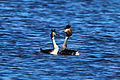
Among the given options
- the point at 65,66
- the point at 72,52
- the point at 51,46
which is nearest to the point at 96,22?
the point at 51,46

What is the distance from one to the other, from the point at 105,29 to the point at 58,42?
4425 millimetres

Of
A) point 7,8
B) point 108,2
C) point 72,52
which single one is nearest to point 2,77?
point 72,52

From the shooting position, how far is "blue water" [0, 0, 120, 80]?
22.0 m

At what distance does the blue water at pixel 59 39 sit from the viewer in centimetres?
2197

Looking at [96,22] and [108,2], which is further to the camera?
[108,2]

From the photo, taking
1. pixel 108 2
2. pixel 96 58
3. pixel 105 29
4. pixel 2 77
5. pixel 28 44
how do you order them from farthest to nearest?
pixel 108 2, pixel 105 29, pixel 28 44, pixel 96 58, pixel 2 77

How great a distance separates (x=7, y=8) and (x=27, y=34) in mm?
11409

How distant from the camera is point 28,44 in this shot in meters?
28.0

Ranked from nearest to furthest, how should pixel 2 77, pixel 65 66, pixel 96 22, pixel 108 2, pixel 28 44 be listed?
pixel 2 77 < pixel 65 66 < pixel 28 44 < pixel 96 22 < pixel 108 2

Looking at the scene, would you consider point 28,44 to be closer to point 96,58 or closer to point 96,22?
point 96,58

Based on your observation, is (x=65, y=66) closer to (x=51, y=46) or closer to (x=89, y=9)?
(x=51, y=46)

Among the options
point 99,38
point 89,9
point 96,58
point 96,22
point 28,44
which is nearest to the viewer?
point 96,58

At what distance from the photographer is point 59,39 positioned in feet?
99.6

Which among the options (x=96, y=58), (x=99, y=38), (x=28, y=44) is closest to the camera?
(x=96, y=58)
